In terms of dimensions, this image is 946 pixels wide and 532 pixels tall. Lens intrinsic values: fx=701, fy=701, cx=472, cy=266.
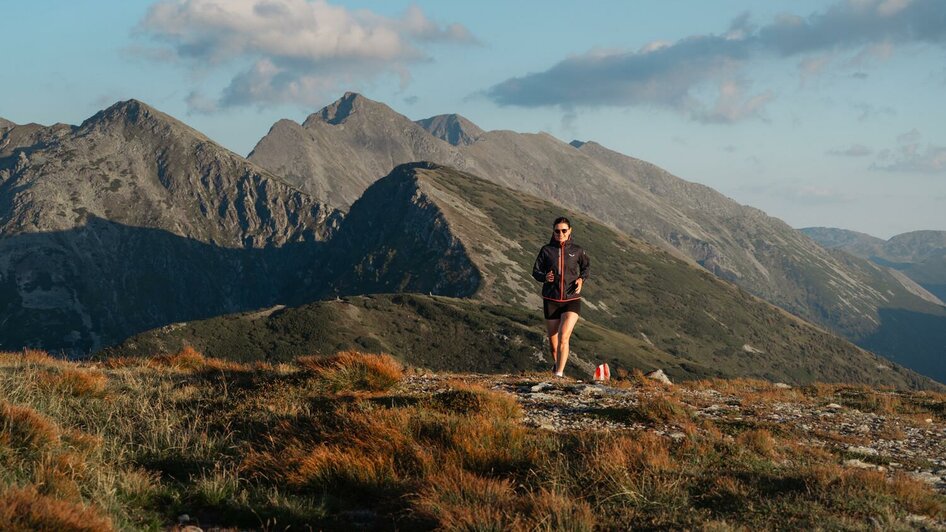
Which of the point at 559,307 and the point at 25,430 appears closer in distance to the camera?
the point at 25,430

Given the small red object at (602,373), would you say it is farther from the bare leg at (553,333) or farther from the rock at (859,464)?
the rock at (859,464)

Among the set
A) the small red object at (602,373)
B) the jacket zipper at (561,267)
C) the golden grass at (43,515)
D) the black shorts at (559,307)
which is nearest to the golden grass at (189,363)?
the black shorts at (559,307)

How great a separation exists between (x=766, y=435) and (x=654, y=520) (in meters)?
4.34

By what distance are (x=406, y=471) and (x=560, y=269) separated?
363 inches

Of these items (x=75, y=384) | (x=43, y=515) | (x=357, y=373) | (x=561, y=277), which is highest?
(x=561, y=277)

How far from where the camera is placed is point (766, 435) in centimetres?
1064

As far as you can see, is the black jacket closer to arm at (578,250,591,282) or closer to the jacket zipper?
the jacket zipper

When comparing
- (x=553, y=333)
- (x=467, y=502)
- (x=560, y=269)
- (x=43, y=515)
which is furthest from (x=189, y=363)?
(x=467, y=502)

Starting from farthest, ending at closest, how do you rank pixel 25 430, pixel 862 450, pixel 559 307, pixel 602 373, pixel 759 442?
1. pixel 602 373
2. pixel 559 307
3. pixel 862 450
4. pixel 759 442
5. pixel 25 430

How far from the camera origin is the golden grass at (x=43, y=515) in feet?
19.7

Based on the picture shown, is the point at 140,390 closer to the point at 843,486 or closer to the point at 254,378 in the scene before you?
the point at 254,378

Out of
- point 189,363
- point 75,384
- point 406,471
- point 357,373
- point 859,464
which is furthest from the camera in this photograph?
point 189,363

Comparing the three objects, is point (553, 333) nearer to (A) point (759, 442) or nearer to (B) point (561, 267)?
(B) point (561, 267)

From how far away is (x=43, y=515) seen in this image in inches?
240
